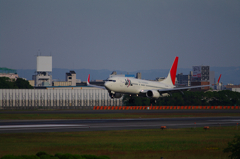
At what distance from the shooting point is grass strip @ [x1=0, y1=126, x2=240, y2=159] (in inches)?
1233

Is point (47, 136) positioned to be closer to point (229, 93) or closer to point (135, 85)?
point (135, 85)

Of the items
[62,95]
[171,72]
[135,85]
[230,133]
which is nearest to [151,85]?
[135,85]

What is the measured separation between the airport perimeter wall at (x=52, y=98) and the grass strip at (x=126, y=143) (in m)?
114

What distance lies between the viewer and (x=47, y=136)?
135ft

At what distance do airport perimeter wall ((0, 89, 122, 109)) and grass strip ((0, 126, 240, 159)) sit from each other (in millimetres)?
114248

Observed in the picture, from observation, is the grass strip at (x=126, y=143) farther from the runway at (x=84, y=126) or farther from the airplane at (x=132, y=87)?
the airplane at (x=132, y=87)

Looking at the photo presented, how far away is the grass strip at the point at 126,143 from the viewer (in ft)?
103

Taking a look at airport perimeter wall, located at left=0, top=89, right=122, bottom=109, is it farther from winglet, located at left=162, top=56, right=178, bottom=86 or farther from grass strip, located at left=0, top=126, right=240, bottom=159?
grass strip, located at left=0, top=126, right=240, bottom=159

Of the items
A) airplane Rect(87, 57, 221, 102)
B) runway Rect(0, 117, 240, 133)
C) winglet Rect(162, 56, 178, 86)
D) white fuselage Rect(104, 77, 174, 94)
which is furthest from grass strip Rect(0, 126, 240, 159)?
winglet Rect(162, 56, 178, 86)

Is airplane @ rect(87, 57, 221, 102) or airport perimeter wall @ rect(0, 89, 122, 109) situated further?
airport perimeter wall @ rect(0, 89, 122, 109)

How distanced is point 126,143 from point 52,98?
412 feet

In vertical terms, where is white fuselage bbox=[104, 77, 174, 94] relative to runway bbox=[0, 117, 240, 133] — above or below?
above

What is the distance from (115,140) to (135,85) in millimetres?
32121

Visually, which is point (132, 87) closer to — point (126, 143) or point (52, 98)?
point (126, 143)
